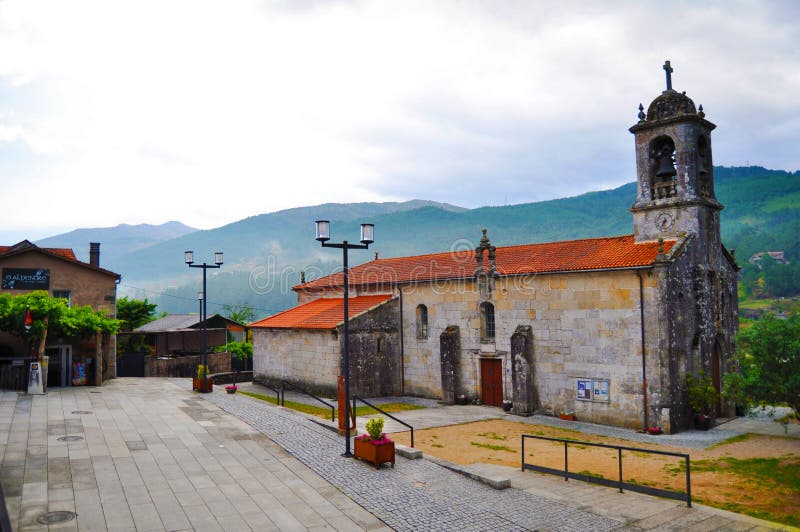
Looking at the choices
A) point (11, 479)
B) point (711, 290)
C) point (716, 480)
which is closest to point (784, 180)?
point (711, 290)

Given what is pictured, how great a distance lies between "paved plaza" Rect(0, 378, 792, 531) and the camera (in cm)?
1115

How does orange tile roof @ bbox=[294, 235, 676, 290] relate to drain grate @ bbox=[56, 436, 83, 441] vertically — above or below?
above

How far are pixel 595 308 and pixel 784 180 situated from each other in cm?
20038

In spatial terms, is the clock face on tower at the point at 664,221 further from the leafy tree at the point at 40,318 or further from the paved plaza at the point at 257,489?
the leafy tree at the point at 40,318

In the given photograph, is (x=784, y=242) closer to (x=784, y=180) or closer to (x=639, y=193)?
(x=784, y=180)

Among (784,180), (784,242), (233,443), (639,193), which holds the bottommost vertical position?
(233,443)

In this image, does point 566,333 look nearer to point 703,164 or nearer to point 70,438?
point 703,164

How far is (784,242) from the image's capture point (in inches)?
5143

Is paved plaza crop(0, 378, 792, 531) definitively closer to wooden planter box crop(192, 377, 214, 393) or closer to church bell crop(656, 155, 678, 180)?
wooden planter box crop(192, 377, 214, 393)

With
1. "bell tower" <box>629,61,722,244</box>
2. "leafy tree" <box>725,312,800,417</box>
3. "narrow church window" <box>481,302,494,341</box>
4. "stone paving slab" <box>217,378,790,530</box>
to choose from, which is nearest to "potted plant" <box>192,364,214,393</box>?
"stone paving slab" <box>217,378,790,530</box>

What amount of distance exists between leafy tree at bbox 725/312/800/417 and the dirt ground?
238cm

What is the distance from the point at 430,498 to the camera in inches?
503

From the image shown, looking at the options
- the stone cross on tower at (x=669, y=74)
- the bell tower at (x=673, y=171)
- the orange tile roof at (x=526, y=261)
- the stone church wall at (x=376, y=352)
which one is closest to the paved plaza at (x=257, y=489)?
the stone church wall at (x=376, y=352)

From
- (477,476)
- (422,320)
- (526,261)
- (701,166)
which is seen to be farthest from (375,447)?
(701,166)
